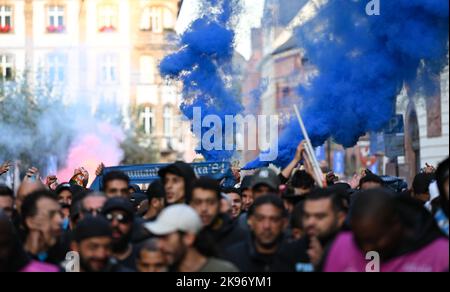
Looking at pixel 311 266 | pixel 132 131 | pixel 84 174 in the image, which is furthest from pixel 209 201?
pixel 132 131

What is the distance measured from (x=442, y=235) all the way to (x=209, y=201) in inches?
87.6

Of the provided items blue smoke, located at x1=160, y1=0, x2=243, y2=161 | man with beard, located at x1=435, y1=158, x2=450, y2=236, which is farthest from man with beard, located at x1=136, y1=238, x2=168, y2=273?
blue smoke, located at x1=160, y1=0, x2=243, y2=161

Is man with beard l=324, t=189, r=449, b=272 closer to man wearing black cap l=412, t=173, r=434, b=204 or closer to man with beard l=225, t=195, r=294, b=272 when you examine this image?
man with beard l=225, t=195, r=294, b=272

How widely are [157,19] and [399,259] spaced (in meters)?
50.0

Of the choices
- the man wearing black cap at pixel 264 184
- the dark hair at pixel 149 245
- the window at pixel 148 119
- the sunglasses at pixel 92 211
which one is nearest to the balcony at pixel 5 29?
the window at pixel 148 119

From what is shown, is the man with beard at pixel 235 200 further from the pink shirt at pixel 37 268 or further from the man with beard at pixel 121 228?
the pink shirt at pixel 37 268

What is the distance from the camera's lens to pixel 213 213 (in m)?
9.55

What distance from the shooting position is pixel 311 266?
8.59m

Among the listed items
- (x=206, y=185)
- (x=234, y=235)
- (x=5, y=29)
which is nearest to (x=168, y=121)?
(x=5, y=29)

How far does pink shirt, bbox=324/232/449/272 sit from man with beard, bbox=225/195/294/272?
679 millimetres

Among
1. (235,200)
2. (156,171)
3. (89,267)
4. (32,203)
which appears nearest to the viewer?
(89,267)

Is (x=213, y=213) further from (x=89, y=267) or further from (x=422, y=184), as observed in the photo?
(x=422, y=184)

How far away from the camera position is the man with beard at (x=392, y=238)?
7770 mm

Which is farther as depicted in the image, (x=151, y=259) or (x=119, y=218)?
(x=119, y=218)
